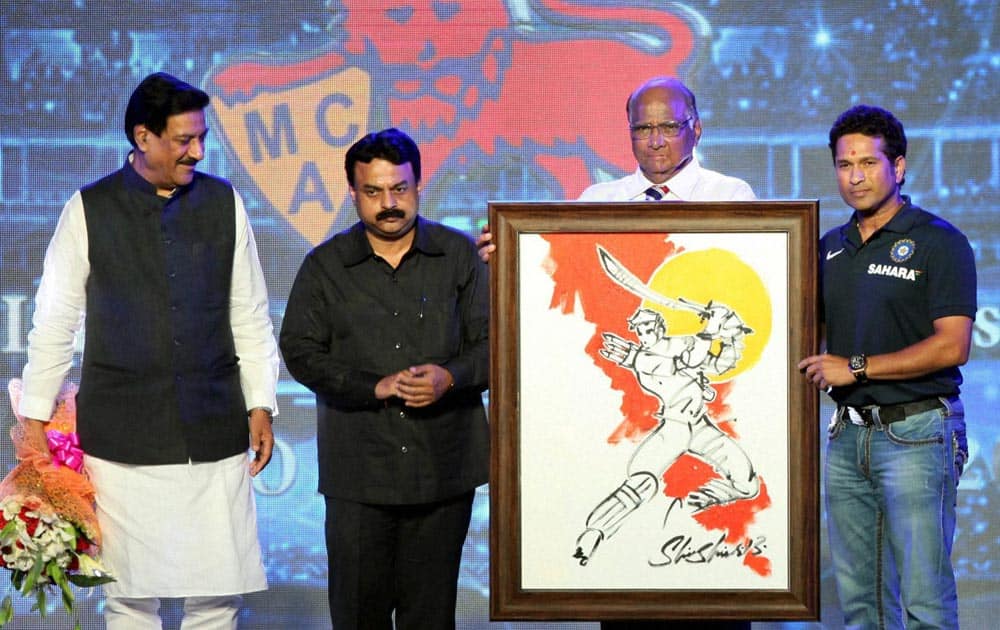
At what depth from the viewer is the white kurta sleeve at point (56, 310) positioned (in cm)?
318

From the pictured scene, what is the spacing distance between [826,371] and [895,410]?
310mm

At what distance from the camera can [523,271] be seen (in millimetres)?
2783

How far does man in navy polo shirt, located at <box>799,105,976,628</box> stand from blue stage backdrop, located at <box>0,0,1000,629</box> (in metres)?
1.47

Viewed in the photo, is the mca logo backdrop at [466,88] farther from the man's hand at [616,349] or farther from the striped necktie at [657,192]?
the man's hand at [616,349]

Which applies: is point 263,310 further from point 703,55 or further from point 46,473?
point 703,55

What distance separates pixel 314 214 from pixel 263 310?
123 centimetres

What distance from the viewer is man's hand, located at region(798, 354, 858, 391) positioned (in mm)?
2729

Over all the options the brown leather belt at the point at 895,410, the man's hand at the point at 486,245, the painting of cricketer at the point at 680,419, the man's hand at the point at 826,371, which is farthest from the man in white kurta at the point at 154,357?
the brown leather belt at the point at 895,410

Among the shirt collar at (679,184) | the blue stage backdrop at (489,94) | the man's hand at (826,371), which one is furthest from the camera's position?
the blue stage backdrop at (489,94)

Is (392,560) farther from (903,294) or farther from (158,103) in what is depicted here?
(903,294)

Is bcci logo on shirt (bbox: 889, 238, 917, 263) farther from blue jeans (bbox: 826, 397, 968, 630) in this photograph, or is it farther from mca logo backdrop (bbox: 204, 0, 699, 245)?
mca logo backdrop (bbox: 204, 0, 699, 245)

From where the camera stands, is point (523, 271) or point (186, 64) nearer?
point (523, 271)

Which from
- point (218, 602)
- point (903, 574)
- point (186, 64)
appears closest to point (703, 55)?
point (186, 64)

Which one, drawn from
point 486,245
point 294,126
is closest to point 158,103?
point 486,245
